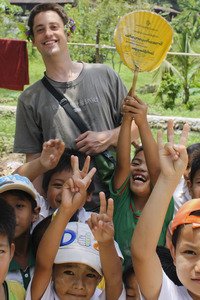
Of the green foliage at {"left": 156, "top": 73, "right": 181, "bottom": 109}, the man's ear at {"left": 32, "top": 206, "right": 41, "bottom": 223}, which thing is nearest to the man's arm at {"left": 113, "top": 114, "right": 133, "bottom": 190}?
the man's ear at {"left": 32, "top": 206, "right": 41, "bottom": 223}

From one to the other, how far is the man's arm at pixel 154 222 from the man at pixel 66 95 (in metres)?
0.89

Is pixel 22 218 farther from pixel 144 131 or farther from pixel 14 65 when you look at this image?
pixel 14 65

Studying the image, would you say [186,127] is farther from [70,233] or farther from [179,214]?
[70,233]

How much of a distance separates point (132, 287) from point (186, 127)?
0.74 meters

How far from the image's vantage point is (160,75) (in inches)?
468

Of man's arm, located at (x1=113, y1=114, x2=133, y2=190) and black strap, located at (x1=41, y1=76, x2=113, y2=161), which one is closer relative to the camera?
man's arm, located at (x1=113, y1=114, x2=133, y2=190)

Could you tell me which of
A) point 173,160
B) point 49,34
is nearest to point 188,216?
point 173,160

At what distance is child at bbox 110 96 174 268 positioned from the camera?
2232 mm

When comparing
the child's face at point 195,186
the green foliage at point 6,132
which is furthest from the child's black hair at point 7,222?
the green foliage at point 6,132

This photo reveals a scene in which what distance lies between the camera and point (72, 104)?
Answer: 2492mm

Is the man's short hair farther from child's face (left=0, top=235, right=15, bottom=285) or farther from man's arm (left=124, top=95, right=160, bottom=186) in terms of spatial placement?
child's face (left=0, top=235, right=15, bottom=285)

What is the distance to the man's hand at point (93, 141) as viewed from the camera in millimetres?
2393

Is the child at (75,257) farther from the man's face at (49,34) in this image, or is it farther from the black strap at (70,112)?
the man's face at (49,34)

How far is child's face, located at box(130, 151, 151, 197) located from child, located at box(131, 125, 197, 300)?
758mm
